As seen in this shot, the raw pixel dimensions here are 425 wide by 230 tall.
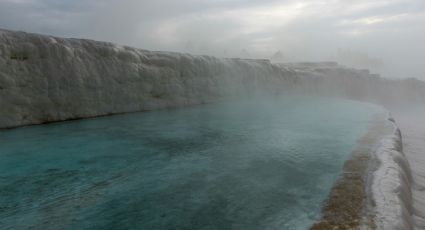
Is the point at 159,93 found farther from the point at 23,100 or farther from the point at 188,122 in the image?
the point at 23,100

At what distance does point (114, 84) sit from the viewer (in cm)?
1188

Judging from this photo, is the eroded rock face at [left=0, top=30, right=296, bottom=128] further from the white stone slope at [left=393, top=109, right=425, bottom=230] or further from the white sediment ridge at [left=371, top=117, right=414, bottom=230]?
the white sediment ridge at [left=371, top=117, right=414, bottom=230]

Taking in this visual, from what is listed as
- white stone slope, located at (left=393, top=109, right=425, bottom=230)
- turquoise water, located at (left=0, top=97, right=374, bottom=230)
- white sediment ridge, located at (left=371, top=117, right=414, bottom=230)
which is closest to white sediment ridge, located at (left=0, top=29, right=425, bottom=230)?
white sediment ridge, located at (left=371, top=117, right=414, bottom=230)

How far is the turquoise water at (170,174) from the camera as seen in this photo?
3678 mm

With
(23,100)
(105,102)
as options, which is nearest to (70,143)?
(23,100)

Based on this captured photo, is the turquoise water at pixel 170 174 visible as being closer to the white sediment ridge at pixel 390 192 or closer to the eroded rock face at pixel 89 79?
the white sediment ridge at pixel 390 192

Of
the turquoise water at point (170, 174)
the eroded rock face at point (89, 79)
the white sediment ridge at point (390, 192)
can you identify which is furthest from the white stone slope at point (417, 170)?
the eroded rock face at point (89, 79)

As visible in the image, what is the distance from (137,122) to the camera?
10.0 meters

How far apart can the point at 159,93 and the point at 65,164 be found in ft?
26.3

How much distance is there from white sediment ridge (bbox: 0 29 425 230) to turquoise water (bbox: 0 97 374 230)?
0.81 meters

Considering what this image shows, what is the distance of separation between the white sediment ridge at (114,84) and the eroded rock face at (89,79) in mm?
24

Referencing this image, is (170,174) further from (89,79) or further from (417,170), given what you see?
(89,79)

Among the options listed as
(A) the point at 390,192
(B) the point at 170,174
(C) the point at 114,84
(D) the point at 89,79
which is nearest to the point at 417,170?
(A) the point at 390,192

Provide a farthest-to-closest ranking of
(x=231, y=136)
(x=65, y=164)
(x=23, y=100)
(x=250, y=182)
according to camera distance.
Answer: (x=23, y=100) → (x=231, y=136) → (x=65, y=164) → (x=250, y=182)
